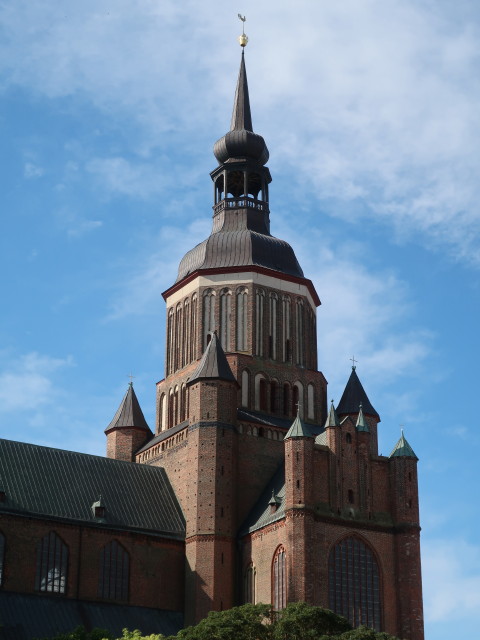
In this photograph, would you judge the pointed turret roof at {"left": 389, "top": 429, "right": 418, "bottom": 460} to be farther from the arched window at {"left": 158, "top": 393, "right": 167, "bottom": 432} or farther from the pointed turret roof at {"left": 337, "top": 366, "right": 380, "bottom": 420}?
the arched window at {"left": 158, "top": 393, "right": 167, "bottom": 432}

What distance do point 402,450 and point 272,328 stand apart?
1338cm

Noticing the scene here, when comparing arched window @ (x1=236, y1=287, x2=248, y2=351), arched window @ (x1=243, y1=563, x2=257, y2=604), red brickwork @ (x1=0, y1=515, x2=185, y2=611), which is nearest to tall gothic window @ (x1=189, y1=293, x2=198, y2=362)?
arched window @ (x1=236, y1=287, x2=248, y2=351)

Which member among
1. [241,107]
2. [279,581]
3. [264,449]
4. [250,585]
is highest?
[241,107]

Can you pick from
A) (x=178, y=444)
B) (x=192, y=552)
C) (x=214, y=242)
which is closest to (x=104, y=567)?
(x=192, y=552)

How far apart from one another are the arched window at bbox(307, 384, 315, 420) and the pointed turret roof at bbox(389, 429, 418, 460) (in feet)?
28.6

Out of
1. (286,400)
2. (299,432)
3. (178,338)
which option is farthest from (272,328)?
(299,432)

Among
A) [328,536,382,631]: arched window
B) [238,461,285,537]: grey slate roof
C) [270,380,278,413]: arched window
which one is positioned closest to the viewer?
[328,536,382,631]: arched window

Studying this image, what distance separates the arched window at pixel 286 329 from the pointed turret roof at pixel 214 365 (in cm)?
605

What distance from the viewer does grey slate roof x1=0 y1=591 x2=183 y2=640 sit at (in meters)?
61.5

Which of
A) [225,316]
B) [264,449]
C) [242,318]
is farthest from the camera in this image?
[225,316]

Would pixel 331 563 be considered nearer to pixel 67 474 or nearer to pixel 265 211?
pixel 67 474

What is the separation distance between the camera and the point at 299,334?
3130 inches

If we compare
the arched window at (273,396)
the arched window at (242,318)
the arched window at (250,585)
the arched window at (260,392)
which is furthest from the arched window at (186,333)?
the arched window at (250,585)

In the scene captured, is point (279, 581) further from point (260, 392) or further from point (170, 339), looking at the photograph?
point (170, 339)
